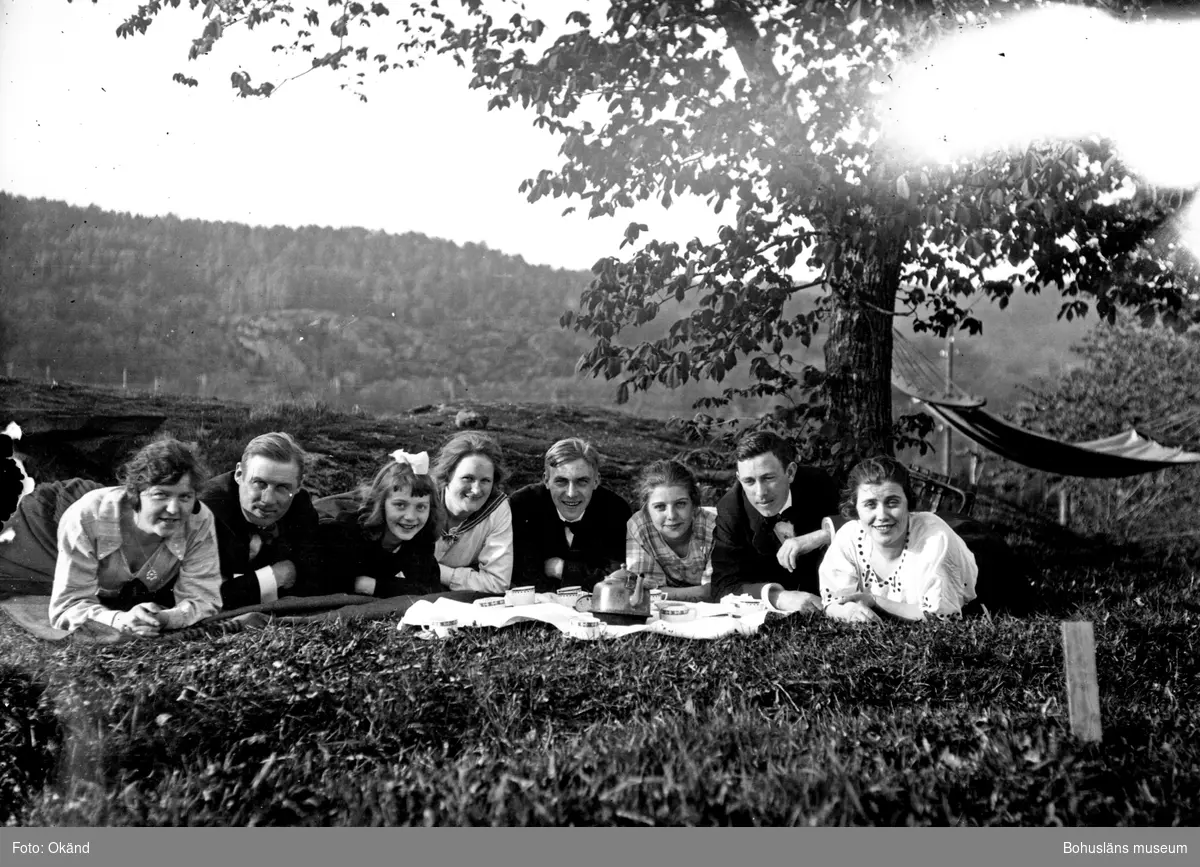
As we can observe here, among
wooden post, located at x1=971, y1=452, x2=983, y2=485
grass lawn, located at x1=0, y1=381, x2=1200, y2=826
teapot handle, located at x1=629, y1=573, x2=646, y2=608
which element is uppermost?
wooden post, located at x1=971, y1=452, x2=983, y2=485

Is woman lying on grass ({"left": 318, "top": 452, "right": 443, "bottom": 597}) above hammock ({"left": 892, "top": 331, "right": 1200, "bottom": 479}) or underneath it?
underneath

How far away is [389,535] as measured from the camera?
4.19m

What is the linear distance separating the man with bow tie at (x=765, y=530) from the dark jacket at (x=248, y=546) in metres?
1.60

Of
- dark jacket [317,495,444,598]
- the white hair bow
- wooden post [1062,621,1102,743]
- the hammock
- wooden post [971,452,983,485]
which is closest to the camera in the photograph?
wooden post [1062,621,1102,743]

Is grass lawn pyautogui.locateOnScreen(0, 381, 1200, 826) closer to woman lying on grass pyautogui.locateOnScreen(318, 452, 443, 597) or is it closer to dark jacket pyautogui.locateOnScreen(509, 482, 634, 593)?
woman lying on grass pyautogui.locateOnScreen(318, 452, 443, 597)

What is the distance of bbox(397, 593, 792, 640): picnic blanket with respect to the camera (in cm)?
356

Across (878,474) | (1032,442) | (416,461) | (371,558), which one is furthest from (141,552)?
(1032,442)

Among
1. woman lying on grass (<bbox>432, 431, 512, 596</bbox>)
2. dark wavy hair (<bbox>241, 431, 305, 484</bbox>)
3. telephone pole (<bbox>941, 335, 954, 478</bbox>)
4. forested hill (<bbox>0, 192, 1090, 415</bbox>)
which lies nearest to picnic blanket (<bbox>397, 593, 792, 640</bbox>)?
woman lying on grass (<bbox>432, 431, 512, 596</bbox>)

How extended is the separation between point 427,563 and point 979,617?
2114mm

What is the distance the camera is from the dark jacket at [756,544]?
4.26 m

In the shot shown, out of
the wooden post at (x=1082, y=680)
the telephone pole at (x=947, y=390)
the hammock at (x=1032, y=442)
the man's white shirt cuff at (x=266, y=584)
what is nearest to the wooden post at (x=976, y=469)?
the telephone pole at (x=947, y=390)

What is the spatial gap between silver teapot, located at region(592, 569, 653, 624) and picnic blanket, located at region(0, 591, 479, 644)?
2.08 ft

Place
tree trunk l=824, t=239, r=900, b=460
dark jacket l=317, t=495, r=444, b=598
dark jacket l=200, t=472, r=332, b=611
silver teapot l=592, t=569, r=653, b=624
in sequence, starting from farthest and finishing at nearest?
1. tree trunk l=824, t=239, r=900, b=460
2. dark jacket l=317, t=495, r=444, b=598
3. dark jacket l=200, t=472, r=332, b=611
4. silver teapot l=592, t=569, r=653, b=624

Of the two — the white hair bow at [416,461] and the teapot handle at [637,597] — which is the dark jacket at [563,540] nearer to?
the white hair bow at [416,461]
